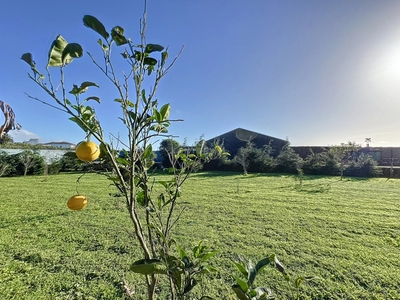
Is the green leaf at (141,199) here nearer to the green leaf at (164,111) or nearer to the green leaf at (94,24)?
the green leaf at (164,111)

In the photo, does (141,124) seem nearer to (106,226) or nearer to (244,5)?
(244,5)

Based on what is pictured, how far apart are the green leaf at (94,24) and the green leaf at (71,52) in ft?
0.27

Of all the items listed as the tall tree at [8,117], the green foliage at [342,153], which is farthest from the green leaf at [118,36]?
the green foliage at [342,153]

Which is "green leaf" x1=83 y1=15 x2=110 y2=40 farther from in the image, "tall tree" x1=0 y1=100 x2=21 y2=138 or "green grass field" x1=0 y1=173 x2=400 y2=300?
"tall tree" x1=0 y1=100 x2=21 y2=138

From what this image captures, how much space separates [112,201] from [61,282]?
3464mm

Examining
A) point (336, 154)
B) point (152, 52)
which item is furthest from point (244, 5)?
point (336, 154)

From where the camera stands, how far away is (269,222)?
3701 mm

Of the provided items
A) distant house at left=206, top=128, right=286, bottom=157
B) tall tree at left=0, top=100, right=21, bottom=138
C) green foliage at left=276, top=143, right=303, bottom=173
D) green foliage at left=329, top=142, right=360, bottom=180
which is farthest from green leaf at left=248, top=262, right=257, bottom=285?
distant house at left=206, top=128, right=286, bottom=157

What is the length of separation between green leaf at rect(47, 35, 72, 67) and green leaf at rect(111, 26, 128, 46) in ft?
0.47

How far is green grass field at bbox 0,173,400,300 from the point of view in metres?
1.90

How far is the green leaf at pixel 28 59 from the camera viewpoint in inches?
23.0

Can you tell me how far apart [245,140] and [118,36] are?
1735cm

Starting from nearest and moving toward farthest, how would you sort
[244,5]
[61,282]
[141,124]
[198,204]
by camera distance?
[141,124]
[61,282]
[244,5]
[198,204]

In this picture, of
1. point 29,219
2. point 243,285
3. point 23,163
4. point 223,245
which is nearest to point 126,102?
point 243,285
